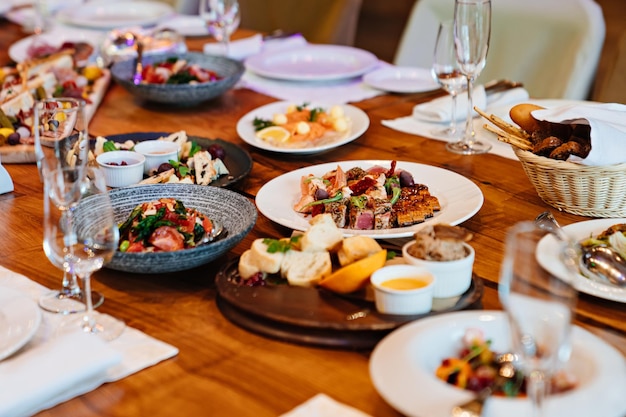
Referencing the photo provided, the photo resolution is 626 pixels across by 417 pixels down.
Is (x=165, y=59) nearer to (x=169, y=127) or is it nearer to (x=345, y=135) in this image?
(x=169, y=127)

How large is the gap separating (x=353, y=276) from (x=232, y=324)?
0.19 m

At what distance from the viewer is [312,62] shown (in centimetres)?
278

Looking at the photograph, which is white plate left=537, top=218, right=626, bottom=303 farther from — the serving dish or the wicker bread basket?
the serving dish

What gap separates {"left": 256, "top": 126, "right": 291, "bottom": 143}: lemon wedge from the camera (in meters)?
2.03

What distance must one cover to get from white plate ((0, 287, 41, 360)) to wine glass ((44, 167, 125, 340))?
74 mm

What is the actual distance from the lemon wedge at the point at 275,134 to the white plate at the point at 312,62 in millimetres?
529

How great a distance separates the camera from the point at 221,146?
1951 millimetres

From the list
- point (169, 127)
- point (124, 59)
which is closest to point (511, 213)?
point (169, 127)

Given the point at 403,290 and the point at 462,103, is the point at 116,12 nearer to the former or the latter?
the point at 462,103

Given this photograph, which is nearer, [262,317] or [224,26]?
[262,317]

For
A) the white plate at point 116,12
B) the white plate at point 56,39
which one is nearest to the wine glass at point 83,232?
the white plate at point 56,39

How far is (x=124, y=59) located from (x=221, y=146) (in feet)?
2.81

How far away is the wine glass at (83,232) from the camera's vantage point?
117 cm

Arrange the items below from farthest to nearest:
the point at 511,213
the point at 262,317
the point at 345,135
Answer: the point at 345,135
the point at 511,213
the point at 262,317
